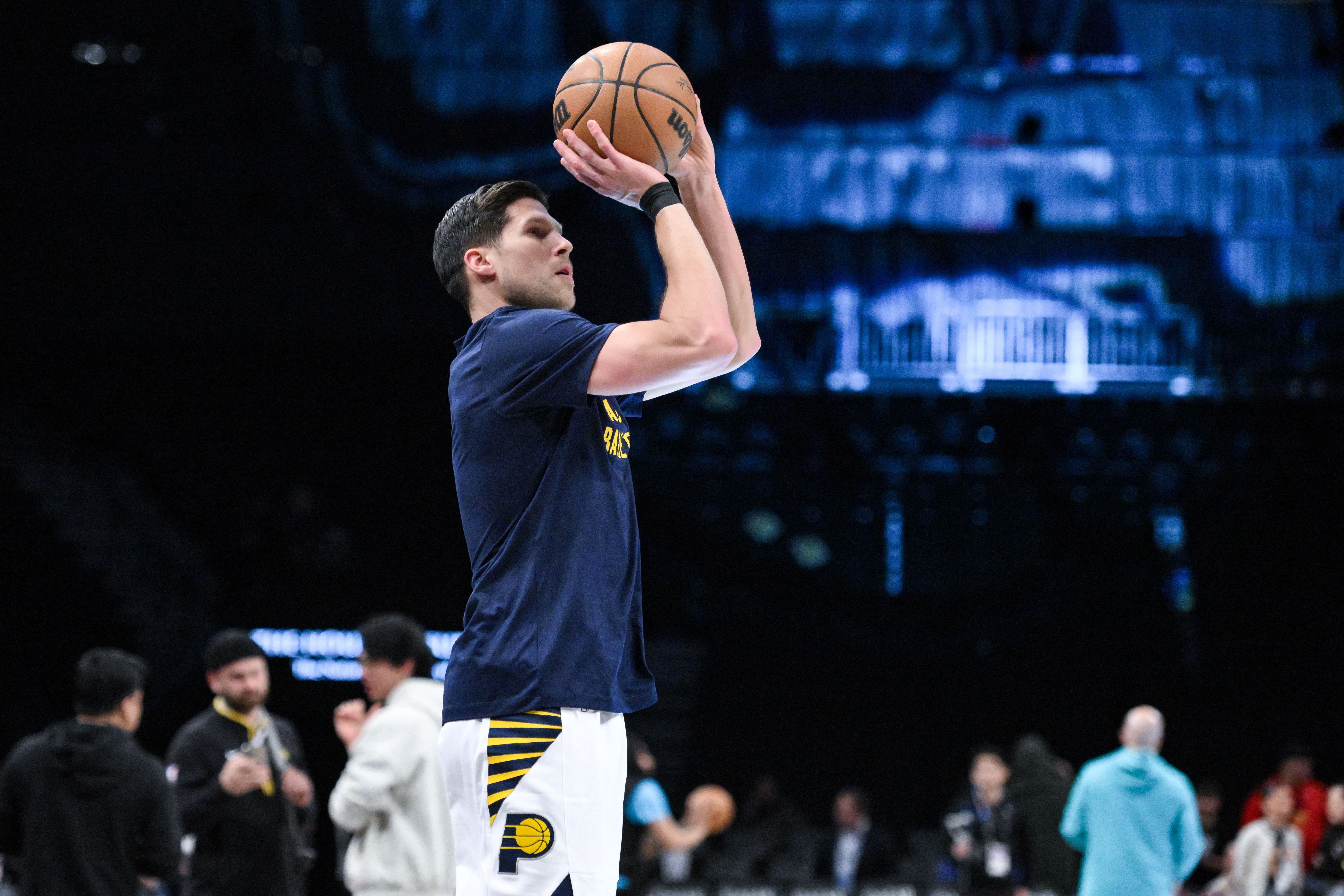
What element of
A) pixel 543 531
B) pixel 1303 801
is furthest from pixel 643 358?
pixel 1303 801

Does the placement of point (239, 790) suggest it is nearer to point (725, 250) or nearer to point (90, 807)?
point (90, 807)

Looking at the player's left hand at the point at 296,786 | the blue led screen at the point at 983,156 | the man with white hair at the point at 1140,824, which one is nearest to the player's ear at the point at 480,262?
the player's left hand at the point at 296,786

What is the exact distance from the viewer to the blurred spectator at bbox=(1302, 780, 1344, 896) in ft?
31.8

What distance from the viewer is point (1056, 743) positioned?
593 inches

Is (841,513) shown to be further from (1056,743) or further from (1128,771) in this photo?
(1128,771)

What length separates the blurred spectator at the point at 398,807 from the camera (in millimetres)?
4887

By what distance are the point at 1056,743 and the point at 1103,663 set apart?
39.4 inches

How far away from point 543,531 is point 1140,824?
5.58 meters

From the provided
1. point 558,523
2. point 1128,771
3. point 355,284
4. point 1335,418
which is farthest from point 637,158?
point 1335,418

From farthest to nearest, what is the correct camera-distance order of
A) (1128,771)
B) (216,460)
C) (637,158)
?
(216,460) → (1128,771) → (637,158)

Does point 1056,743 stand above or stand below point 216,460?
below

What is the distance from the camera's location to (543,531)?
8.10 ft

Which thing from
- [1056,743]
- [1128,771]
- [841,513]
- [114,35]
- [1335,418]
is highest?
[114,35]

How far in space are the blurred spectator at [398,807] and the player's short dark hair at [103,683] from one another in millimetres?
905
